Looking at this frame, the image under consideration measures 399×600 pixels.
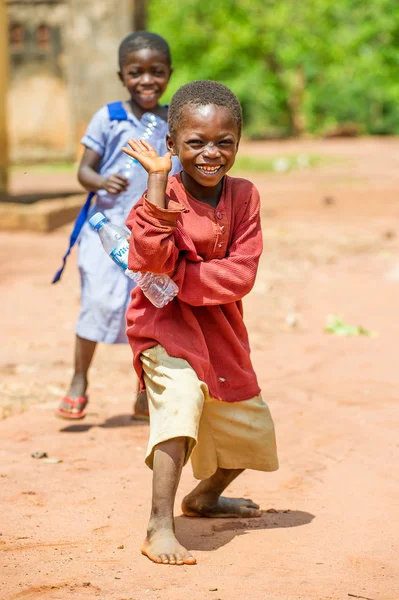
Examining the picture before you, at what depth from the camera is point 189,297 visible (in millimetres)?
3232

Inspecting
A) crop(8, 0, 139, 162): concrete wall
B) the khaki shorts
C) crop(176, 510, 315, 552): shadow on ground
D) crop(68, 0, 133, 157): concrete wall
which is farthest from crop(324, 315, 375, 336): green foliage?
crop(8, 0, 139, 162): concrete wall

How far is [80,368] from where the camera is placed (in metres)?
5.01

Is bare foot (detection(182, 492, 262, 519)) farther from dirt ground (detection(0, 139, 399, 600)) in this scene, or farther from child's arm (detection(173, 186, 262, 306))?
child's arm (detection(173, 186, 262, 306))

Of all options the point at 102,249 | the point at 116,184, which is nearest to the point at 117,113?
the point at 116,184

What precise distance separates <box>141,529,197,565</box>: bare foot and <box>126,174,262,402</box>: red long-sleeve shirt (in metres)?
0.49

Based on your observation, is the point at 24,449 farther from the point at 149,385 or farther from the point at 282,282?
the point at 282,282

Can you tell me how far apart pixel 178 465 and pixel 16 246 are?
7548 mm

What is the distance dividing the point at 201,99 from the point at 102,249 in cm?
176

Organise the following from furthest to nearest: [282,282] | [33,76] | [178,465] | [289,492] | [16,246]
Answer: [33,76] < [16,246] < [282,282] < [289,492] < [178,465]

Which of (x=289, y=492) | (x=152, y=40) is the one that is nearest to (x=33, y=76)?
(x=152, y=40)

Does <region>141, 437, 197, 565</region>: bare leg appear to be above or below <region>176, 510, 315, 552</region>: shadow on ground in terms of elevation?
above

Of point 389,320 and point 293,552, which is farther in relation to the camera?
point 389,320

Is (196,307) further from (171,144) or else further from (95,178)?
(95,178)

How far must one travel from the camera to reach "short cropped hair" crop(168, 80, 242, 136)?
329 centimetres
